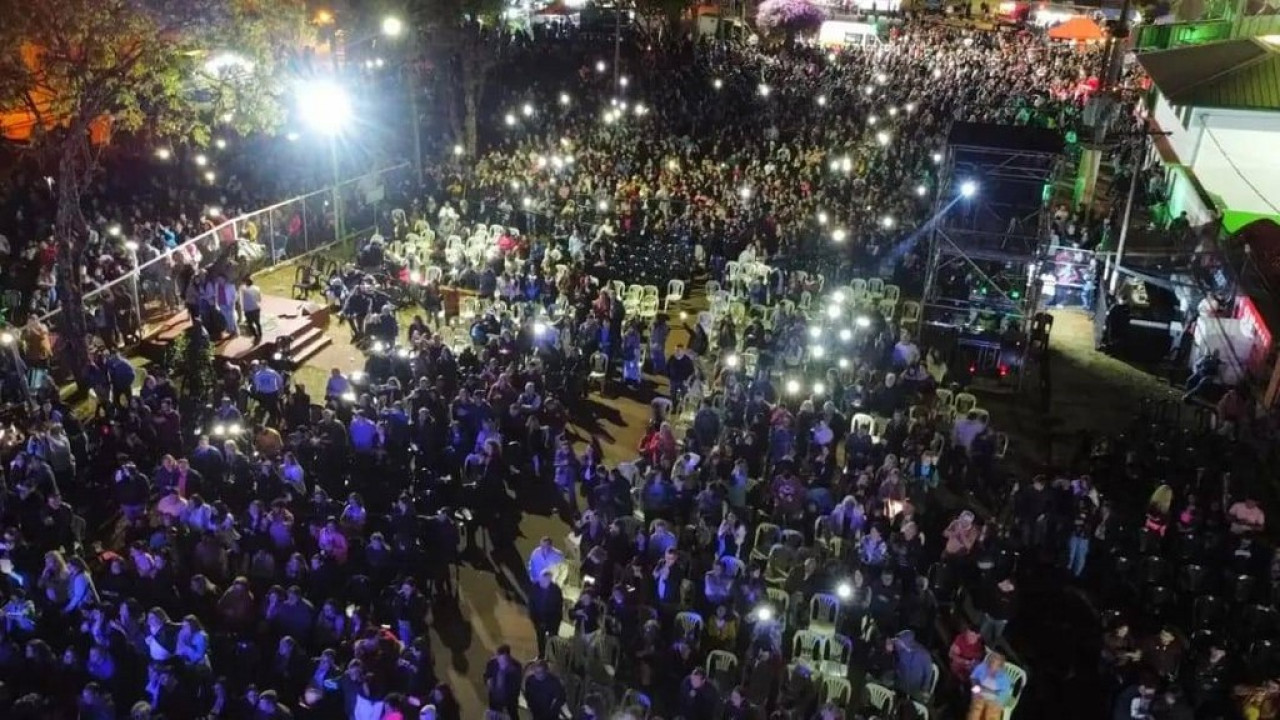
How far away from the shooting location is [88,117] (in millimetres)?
12523

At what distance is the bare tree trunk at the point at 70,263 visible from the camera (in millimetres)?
12797

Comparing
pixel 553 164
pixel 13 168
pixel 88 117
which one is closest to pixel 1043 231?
pixel 553 164

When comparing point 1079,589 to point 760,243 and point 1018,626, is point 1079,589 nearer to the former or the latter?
point 1018,626

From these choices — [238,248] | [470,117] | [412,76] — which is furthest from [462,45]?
[238,248]

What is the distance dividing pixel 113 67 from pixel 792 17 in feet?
141

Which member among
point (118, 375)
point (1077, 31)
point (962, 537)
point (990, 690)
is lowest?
point (990, 690)

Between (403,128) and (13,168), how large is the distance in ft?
41.4

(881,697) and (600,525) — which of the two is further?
(600,525)

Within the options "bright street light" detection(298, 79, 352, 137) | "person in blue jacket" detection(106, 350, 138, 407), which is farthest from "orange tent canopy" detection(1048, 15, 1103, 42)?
"person in blue jacket" detection(106, 350, 138, 407)

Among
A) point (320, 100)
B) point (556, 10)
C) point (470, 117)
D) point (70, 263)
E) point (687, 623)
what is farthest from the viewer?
point (556, 10)

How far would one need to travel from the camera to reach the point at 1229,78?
2003 centimetres

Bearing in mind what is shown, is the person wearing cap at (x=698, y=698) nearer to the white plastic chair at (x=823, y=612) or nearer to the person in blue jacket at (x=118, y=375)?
the white plastic chair at (x=823, y=612)

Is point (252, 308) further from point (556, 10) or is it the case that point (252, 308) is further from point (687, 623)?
point (556, 10)

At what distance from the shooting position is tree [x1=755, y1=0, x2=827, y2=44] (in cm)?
5009
